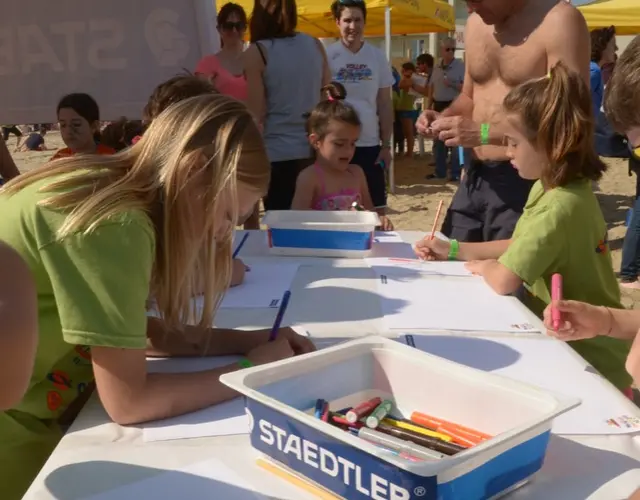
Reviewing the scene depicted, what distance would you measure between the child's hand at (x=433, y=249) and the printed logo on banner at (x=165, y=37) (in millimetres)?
1341

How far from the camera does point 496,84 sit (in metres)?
2.19

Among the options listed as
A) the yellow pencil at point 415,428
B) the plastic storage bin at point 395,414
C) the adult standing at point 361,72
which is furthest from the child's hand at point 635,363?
the adult standing at point 361,72

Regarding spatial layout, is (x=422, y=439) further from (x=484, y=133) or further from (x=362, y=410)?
(x=484, y=133)

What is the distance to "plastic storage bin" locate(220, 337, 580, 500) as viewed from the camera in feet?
2.15

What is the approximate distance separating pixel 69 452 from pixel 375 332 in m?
0.59

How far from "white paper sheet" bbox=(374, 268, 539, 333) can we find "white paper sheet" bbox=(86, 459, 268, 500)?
56 centimetres

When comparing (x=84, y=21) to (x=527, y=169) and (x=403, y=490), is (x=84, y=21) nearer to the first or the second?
(x=527, y=169)

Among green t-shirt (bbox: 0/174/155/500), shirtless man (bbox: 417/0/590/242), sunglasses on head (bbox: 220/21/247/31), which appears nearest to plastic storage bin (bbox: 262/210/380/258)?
shirtless man (bbox: 417/0/590/242)

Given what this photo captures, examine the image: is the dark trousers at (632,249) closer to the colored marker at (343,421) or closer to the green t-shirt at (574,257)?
the green t-shirt at (574,257)

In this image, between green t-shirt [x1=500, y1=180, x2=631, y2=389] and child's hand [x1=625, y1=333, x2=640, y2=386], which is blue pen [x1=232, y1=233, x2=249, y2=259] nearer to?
green t-shirt [x1=500, y1=180, x2=631, y2=389]

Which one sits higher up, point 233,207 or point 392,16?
point 392,16

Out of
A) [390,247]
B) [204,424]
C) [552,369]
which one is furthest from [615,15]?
[204,424]

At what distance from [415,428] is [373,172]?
255cm

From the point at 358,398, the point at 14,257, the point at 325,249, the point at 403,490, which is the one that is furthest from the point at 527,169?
the point at 14,257
